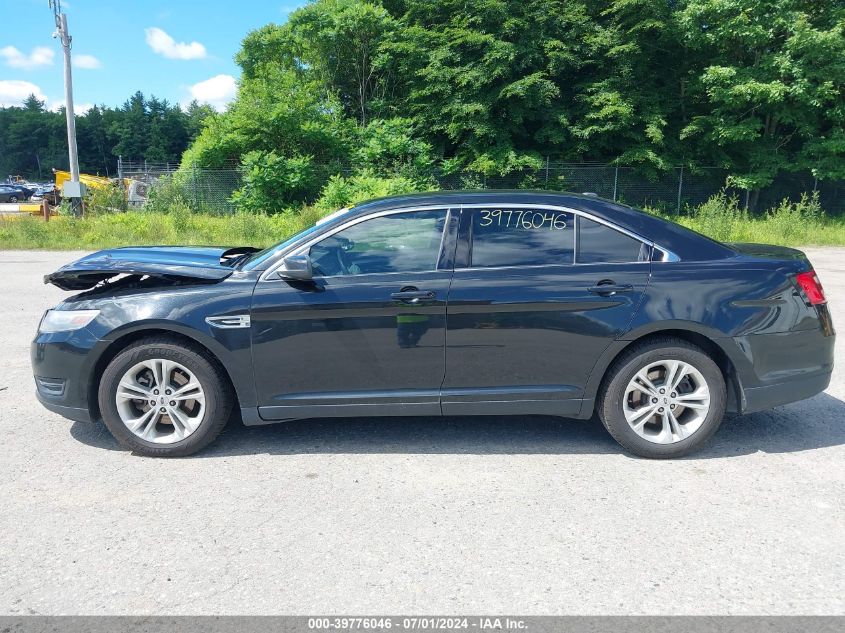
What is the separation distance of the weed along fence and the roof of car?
19.6 m

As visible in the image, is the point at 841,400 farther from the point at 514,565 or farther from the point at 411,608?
the point at 411,608

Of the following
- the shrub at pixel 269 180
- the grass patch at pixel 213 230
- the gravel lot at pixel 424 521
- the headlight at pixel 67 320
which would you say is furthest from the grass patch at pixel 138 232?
the gravel lot at pixel 424 521

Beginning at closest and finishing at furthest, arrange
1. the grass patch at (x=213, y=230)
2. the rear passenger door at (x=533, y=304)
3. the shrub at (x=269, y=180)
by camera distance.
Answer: the rear passenger door at (x=533, y=304) → the grass patch at (x=213, y=230) → the shrub at (x=269, y=180)

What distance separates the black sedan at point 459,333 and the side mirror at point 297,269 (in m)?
0.02

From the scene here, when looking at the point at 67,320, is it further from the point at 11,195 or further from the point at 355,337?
the point at 11,195

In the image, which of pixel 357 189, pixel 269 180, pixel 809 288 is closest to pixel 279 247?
pixel 809 288

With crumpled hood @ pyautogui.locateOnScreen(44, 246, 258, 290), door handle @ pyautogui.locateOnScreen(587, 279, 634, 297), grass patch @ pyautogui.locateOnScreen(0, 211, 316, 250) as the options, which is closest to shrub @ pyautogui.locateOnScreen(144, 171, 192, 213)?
grass patch @ pyautogui.locateOnScreen(0, 211, 316, 250)

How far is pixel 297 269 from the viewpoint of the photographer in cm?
356

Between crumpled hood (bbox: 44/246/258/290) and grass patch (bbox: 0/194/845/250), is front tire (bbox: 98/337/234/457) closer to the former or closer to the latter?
crumpled hood (bbox: 44/246/258/290)

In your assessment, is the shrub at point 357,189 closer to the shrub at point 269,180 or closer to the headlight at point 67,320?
the shrub at point 269,180

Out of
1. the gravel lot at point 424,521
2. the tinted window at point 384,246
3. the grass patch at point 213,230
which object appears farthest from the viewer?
the grass patch at point 213,230

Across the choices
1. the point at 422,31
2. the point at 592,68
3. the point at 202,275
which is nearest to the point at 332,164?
the point at 422,31

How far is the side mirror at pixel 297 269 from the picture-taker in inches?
140

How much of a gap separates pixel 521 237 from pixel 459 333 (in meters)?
0.75
